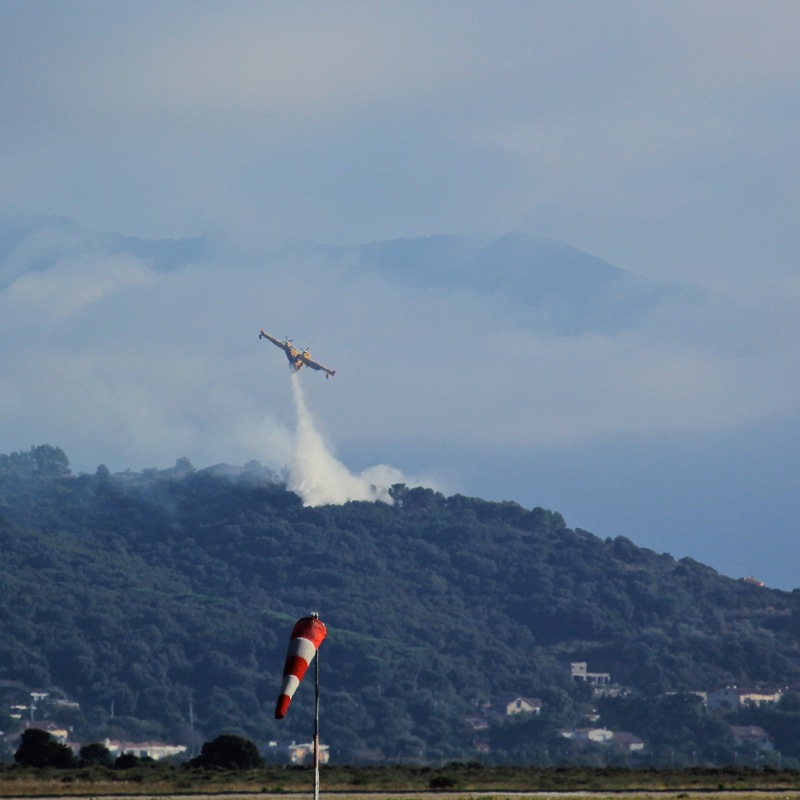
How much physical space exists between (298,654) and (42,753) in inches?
2389

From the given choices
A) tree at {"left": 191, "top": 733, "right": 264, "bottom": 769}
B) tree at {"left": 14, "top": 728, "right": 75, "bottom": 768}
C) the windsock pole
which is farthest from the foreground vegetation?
the windsock pole

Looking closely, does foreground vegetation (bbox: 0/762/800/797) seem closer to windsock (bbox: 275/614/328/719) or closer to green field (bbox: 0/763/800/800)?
green field (bbox: 0/763/800/800)

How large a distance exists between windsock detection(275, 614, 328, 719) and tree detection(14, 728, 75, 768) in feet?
185

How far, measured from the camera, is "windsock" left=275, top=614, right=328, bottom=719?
147 feet

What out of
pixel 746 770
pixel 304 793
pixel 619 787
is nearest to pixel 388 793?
pixel 304 793

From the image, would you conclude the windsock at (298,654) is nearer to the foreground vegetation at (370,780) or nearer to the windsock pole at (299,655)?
the windsock pole at (299,655)

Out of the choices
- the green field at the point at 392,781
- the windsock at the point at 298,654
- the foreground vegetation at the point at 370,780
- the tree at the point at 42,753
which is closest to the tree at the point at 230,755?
the foreground vegetation at the point at 370,780

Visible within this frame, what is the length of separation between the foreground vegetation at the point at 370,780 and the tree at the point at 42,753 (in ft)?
15.1

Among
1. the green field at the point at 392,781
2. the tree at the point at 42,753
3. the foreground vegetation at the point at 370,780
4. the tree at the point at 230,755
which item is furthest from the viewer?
the tree at the point at 230,755

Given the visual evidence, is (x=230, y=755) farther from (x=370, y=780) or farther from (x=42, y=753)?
(x=370, y=780)

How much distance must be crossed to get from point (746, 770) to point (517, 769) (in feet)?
40.0

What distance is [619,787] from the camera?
3248 inches

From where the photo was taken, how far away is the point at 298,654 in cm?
4516

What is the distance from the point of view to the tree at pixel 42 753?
99.6 meters
